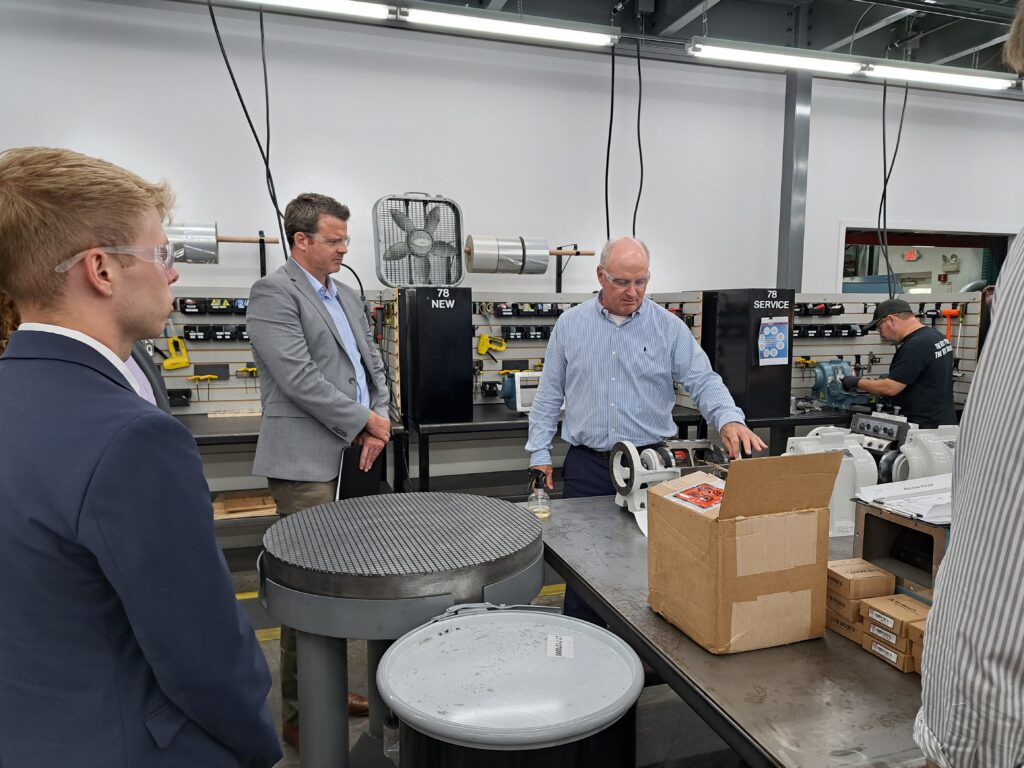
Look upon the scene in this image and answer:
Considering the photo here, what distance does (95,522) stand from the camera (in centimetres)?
74

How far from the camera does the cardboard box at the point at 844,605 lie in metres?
1.19

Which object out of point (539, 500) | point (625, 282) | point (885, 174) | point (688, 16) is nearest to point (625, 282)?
point (625, 282)

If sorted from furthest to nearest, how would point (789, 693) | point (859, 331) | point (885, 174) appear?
1. point (885, 174)
2. point (859, 331)
3. point (789, 693)

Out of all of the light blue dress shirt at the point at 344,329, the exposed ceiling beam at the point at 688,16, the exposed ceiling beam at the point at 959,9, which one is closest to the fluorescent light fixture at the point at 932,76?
the exposed ceiling beam at the point at 959,9

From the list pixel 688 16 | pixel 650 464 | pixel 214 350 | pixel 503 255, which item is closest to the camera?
pixel 650 464

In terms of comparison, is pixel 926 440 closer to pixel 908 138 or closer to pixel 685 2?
pixel 685 2

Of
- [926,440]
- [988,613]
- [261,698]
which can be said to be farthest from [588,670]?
[926,440]

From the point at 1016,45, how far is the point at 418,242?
3244 mm

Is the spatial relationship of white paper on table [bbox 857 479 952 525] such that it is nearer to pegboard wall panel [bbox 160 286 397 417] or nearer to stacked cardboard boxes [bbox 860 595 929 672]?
stacked cardboard boxes [bbox 860 595 929 672]

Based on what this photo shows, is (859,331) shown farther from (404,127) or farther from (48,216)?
(48,216)

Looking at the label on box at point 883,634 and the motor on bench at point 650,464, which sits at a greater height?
the motor on bench at point 650,464

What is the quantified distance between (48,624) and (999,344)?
110 cm

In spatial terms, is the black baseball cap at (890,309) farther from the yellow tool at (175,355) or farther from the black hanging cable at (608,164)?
the yellow tool at (175,355)

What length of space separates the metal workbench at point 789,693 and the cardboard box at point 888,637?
0.04 meters
